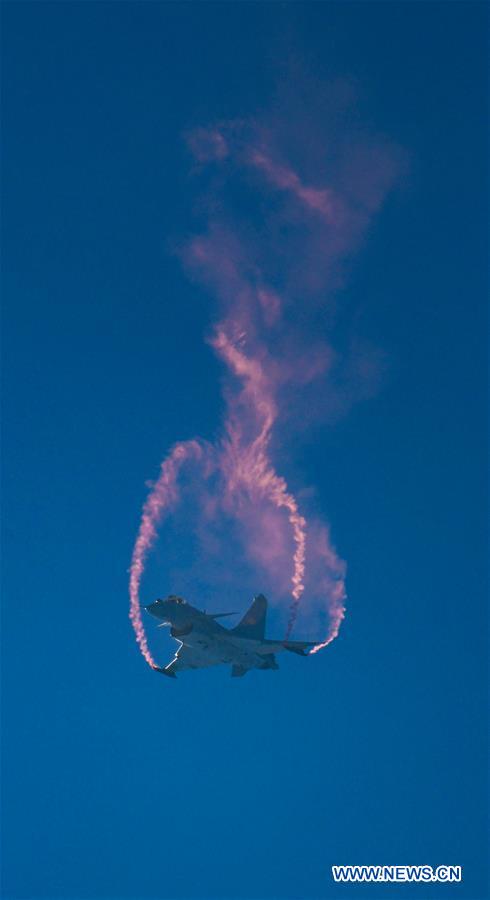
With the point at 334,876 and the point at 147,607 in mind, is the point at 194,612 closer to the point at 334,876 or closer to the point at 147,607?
the point at 147,607

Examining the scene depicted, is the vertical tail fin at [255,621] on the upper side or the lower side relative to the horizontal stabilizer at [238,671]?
upper

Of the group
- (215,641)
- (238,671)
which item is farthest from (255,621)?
(215,641)

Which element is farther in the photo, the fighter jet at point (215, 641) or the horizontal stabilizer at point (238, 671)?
the horizontal stabilizer at point (238, 671)

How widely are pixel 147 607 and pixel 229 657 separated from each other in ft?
37.5

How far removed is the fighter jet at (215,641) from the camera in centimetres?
6775

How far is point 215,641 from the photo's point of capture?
7025 cm

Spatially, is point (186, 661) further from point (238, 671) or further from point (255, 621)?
point (255, 621)

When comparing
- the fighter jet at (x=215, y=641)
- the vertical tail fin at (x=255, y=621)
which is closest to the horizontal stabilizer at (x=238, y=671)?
the fighter jet at (x=215, y=641)

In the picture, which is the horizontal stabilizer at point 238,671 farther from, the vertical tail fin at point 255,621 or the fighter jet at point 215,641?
the vertical tail fin at point 255,621

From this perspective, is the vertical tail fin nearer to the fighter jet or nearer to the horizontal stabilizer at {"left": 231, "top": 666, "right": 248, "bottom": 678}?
the fighter jet

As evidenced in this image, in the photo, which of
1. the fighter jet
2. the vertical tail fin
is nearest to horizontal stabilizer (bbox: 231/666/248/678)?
the fighter jet

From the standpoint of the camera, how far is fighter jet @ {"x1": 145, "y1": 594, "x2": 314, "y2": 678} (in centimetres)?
6775

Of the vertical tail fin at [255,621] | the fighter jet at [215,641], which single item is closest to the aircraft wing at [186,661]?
the fighter jet at [215,641]

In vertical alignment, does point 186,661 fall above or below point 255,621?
below
